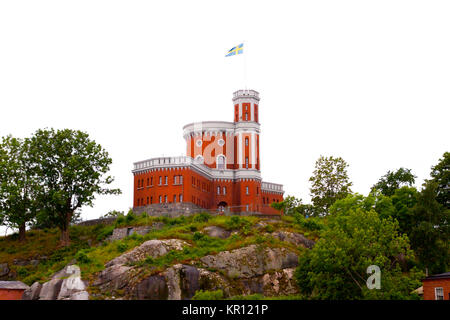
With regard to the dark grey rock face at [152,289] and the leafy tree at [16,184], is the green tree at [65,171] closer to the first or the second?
the leafy tree at [16,184]

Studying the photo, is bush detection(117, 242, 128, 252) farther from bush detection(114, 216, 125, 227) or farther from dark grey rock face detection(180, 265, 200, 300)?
dark grey rock face detection(180, 265, 200, 300)

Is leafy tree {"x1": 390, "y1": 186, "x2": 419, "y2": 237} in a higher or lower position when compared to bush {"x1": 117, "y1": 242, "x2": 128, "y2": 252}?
higher

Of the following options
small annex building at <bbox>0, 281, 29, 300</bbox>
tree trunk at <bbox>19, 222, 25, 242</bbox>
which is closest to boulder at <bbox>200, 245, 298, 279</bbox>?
small annex building at <bbox>0, 281, 29, 300</bbox>

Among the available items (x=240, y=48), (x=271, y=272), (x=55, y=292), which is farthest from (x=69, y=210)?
(x=240, y=48)

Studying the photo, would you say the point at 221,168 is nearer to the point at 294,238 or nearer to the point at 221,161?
the point at 221,161

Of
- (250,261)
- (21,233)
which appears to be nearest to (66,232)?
(21,233)

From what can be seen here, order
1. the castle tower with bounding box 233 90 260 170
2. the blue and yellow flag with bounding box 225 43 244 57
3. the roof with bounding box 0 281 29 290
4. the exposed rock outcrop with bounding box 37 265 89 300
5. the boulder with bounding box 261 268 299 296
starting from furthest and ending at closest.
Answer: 1. the castle tower with bounding box 233 90 260 170
2. the blue and yellow flag with bounding box 225 43 244 57
3. the boulder with bounding box 261 268 299 296
4. the roof with bounding box 0 281 29 290
5. the exposed rock outcrop with bounding box 37 265 89 300

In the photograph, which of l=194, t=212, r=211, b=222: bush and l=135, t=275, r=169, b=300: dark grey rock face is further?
l=194, t=212, r=211, b=222: bush

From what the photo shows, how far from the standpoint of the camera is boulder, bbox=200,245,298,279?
206ft

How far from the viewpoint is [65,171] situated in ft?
234

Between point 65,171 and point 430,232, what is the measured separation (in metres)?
45.9

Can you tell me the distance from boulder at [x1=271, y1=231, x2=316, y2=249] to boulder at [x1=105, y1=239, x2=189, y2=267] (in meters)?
12.1
